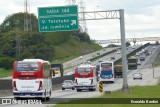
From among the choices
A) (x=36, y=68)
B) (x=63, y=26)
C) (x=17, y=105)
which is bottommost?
(x=17, y=105)

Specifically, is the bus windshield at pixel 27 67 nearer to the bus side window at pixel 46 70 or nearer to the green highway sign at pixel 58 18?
the bus side window at pixel 46 70

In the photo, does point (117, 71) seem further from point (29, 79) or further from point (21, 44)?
point (29, 79)

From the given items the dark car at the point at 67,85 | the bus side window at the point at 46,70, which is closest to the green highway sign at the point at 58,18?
the bus side window at the point at 46,70

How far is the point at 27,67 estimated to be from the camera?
3441cm

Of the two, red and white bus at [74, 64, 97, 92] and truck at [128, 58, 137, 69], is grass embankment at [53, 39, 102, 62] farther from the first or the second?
red and white bus at [74, 64, 97, 92]

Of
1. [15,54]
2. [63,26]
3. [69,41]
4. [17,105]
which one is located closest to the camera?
[17,105]

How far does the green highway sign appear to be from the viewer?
156 feet

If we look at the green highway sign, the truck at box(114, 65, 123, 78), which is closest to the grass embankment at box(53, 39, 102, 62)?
the truck at box(114, 65, 123, 78)

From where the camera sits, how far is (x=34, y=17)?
16962 centimetres

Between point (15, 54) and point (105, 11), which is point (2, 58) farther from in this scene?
point (105, 11)

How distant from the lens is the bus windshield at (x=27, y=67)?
113ft

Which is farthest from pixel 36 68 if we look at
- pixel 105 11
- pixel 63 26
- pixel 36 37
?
pixel 36 37

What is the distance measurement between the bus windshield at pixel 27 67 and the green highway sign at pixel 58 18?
13180mm

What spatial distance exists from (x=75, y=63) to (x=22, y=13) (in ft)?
91.5
